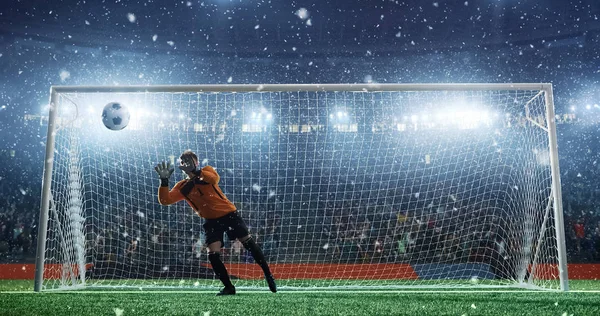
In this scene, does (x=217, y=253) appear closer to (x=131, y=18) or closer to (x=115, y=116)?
(x=115, y=116)

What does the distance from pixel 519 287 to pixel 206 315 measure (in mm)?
5034

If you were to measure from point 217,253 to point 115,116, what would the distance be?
7.61 feet

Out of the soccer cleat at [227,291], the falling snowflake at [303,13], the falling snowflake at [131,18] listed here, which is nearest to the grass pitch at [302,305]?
the soccer cleat at [227,291]

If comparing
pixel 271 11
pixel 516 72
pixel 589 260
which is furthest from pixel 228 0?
pixel 589 260

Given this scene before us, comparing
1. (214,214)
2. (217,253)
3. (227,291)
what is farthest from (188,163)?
(227,291)

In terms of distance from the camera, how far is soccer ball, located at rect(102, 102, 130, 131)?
6578mm

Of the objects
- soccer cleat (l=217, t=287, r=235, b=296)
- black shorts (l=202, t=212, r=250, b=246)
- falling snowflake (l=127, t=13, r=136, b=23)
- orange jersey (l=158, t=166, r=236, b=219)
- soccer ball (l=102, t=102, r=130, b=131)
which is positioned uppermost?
falling snowflake (l=127, t=13, r=136, b=23)

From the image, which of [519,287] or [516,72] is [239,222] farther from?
[516,72]

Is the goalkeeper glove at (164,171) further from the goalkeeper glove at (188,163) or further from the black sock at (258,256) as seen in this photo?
the black sock at (258,256)

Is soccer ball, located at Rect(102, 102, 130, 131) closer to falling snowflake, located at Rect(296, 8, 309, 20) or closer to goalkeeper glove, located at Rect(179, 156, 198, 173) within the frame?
goalkeeper glove, located at Rect(179, 156, 198, 173)

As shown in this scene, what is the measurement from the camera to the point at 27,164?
1705 cm

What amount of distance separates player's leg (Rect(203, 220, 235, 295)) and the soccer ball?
1.91m

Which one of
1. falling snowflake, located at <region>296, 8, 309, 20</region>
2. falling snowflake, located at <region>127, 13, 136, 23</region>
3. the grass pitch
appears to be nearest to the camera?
the grass pitch

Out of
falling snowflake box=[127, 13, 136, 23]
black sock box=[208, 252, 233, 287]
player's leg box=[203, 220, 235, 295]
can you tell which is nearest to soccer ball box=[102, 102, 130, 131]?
player's leg box=[203, 220, 235, 295]
